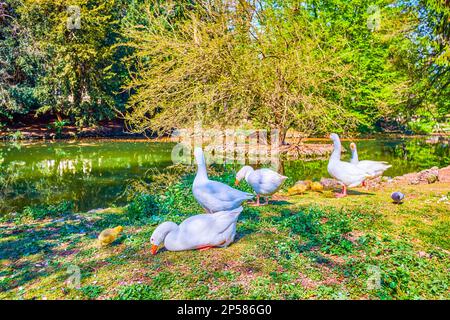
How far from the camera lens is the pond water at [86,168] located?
11258 mm

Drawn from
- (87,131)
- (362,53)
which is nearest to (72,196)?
(362,53)

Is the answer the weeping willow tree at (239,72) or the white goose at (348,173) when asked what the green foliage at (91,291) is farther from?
the weeping willow tree at (239,72)

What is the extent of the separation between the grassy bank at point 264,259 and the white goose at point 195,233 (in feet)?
0.54

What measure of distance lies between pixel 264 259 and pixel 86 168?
14574mm

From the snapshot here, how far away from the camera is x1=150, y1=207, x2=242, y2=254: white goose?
4582 millimetres

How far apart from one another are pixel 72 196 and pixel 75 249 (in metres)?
6.51

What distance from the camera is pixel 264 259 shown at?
4438 millimetres

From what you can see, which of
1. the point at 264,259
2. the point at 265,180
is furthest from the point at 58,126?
the point at 264,259

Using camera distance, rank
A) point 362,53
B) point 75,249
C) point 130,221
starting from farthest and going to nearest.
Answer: point 362,53 < point 130,221 < point 75,249

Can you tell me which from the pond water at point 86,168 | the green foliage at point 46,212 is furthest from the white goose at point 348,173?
the green foliage at point 46,212

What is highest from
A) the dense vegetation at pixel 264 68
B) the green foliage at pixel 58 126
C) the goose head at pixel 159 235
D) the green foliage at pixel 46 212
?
the dense vegetation at pixel 264 68

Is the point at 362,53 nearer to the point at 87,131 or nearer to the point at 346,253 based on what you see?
the point at 346,253

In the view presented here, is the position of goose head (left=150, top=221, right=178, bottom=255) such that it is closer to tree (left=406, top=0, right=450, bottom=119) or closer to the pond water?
the pond water
